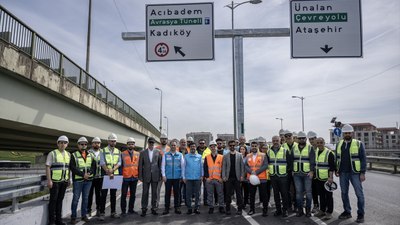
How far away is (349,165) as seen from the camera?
774cm

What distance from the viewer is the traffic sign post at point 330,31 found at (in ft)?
33.2

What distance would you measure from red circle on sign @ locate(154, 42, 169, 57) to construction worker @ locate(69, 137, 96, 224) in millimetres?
4051

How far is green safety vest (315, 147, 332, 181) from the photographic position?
7.91 m

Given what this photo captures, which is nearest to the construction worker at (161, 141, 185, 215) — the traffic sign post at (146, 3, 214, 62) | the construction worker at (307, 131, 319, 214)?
the traffic sign post at (146, 3, 214, 62)

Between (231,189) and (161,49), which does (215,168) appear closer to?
(231,189)

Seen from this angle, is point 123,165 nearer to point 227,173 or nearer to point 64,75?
point 227,173

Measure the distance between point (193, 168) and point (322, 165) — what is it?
340cm

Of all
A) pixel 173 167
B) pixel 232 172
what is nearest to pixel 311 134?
pixel 232 172

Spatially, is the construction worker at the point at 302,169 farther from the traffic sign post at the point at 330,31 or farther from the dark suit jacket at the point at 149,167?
the dark suit jacket at the point at 149,167

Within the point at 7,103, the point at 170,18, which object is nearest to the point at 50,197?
the point at 7,103

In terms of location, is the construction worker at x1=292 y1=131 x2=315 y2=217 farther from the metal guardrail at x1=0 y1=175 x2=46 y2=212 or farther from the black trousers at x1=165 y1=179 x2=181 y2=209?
the metal guardrail at x1=0 y1=175 x2=46 y2=212

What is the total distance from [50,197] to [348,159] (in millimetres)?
7012

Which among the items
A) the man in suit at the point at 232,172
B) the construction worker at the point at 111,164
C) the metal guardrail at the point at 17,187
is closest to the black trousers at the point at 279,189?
the man in suit at the point at 232,172

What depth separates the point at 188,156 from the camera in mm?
8945
